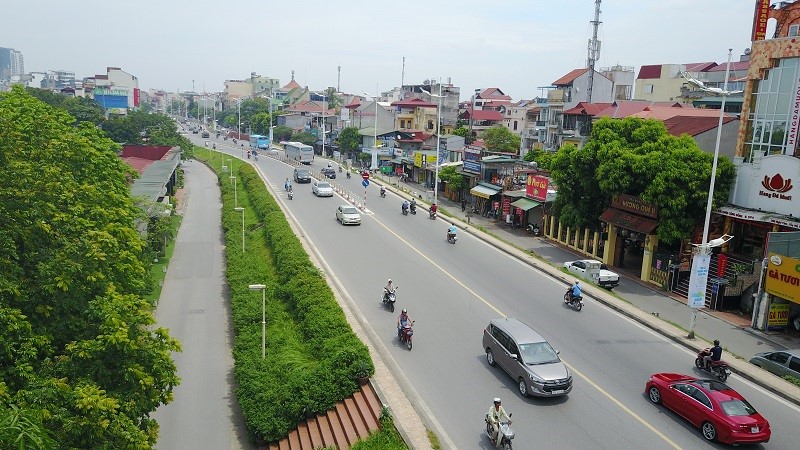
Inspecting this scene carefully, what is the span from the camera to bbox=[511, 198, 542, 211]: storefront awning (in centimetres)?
4236

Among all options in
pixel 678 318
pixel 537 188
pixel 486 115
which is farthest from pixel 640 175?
pixel 486 115

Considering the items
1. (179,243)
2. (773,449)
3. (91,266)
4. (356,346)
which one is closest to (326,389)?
(356,346)

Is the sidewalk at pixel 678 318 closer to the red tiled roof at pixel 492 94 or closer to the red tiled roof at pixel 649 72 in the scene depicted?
the red tiled roof at pixel 649 72

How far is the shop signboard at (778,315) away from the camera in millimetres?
24797

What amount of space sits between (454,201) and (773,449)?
4359cm

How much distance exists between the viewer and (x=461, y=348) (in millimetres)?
19344

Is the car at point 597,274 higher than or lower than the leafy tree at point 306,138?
lower

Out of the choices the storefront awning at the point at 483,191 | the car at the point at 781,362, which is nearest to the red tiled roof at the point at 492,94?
the storefront awning at the point at 483,191

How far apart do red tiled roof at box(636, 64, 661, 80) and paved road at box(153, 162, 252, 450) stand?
188 ft

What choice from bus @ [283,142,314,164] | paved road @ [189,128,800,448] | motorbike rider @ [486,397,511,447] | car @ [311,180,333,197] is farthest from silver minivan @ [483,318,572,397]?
bus @ [283,142,314,164]

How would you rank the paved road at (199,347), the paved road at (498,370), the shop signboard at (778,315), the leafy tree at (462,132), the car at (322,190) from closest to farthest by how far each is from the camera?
the paved road at (498,370) → the paved road at (199,347) → the shop signboard at (778,315) → the car at (322,190) → the leafy tree at (462,132)

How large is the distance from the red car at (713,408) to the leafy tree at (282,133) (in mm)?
108018

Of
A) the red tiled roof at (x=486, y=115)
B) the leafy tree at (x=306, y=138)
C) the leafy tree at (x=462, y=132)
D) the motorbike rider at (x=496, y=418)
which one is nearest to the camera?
the motorbike rider at (x=496, y=418)

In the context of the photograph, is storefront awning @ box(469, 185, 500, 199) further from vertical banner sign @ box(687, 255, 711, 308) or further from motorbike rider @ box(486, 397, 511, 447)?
motorbike rider @ box(486, 397, 511, 447)
